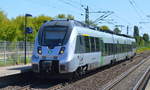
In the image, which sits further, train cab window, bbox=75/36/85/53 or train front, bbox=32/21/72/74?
train cab window, bbox=75/36/85/53

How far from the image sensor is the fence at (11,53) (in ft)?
75.3

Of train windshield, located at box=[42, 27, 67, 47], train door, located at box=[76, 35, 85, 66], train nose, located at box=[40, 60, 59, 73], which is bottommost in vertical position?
train nose, located at box=[40, 60, 59, 73]

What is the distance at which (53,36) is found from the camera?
15297 millimetres

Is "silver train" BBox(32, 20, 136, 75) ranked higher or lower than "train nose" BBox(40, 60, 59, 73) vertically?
higher

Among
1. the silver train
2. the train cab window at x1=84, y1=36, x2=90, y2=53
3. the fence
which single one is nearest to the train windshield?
the silver train

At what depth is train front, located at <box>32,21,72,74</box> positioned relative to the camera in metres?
14.5

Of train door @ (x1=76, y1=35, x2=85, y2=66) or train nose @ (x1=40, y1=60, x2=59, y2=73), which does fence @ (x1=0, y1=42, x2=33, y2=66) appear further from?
train nose @ (x1=40, y1=60, x2=59, y2=73)

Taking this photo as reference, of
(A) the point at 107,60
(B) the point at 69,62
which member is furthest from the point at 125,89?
(A) the point at 107,60

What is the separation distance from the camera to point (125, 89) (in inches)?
556

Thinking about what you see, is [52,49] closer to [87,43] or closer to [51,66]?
[51,66]

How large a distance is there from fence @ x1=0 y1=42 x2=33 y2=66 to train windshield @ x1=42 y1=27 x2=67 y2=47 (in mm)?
8250

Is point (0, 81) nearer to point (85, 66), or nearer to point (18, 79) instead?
point (18, 79)

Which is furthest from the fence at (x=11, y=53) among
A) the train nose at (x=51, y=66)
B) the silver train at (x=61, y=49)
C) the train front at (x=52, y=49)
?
the train nose at (x=51, y=66)

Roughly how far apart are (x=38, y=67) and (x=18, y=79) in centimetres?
203
